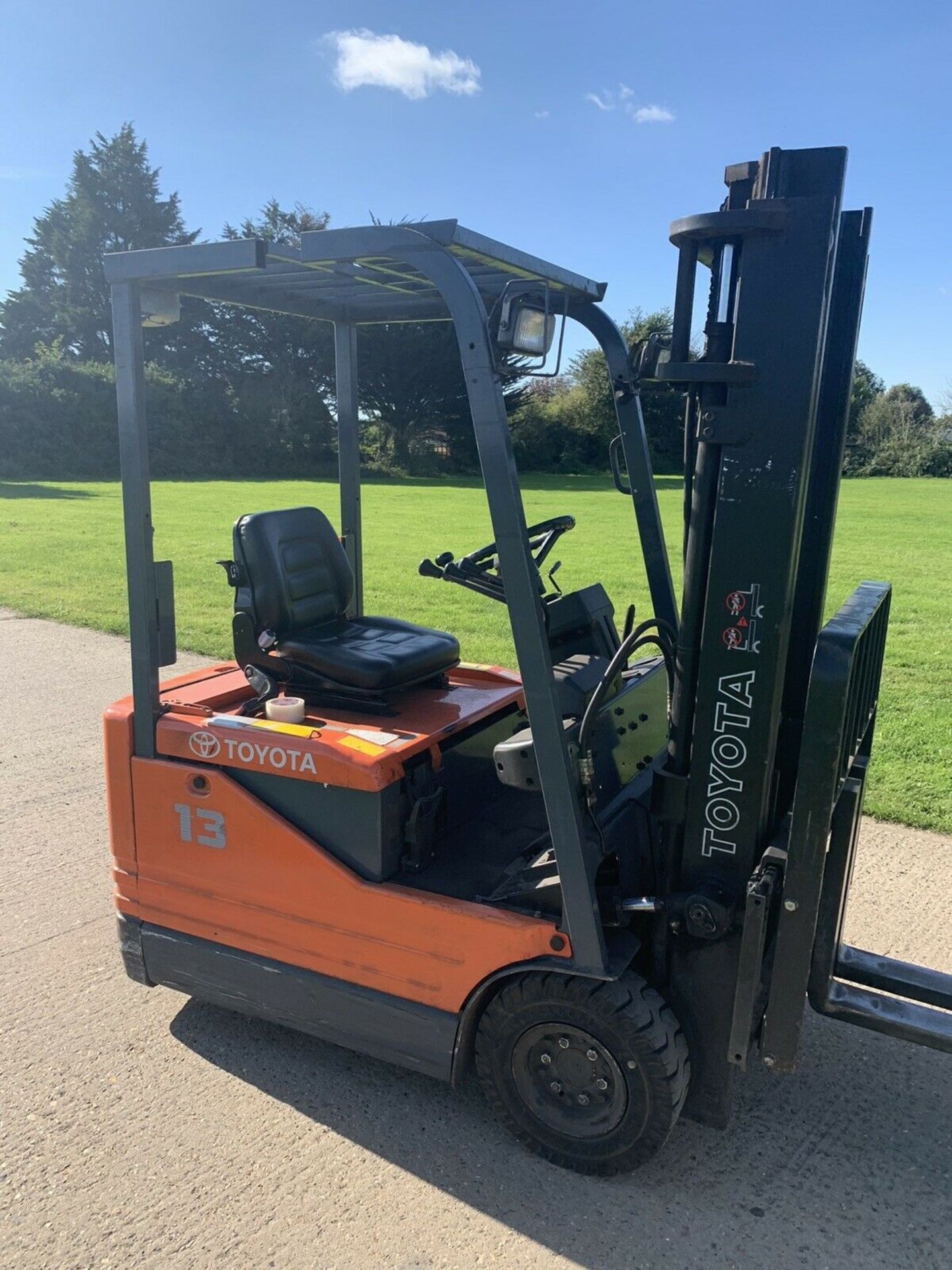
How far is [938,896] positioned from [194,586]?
1022 centimetres

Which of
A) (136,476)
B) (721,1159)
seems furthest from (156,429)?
(721,1159)

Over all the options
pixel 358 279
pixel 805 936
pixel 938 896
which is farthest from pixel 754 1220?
pixel 358 279

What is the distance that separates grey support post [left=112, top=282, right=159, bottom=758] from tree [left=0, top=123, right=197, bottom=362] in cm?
5058

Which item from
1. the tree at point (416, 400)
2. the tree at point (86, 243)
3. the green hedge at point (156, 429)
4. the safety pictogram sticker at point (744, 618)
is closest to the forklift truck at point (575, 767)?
the safety pictogram sticker at point (744, 618)

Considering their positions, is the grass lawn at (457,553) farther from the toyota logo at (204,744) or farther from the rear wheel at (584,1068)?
the toyota logo at (204,744)

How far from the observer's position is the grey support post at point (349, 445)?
4.25 m

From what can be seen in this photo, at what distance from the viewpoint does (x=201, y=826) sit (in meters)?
3.32

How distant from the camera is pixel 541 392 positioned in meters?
37.9

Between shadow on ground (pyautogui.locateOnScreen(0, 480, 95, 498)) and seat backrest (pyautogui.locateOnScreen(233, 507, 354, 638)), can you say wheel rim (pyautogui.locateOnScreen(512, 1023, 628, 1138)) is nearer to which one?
seat backrest (pyautogui.locateOnScreen(233, 507, 354, 638))

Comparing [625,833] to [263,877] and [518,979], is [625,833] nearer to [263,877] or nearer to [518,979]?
[518,979]

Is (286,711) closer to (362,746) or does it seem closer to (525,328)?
(362,746)

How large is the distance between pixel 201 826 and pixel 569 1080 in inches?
57.6

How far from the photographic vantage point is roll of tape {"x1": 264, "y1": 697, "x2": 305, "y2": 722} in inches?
133

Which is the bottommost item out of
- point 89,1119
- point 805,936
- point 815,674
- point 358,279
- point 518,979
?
point 89,1119
